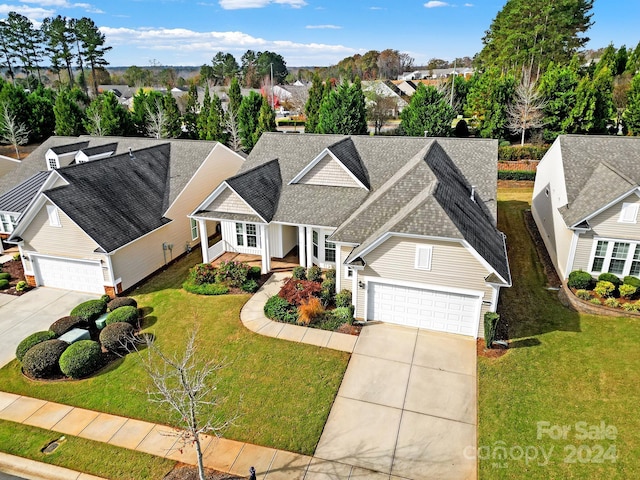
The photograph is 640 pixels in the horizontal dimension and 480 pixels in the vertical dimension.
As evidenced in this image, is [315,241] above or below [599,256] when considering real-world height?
below

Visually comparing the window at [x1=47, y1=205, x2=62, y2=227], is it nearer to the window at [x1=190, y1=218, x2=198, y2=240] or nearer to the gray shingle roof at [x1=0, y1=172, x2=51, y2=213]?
the gray shingle roof at [x1=0, y1=172, x2=51, y2=213]

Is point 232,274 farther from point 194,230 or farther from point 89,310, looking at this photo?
point 194,230

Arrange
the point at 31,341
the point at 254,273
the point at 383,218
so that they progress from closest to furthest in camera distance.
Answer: the point at 31,341
the point at 383,218
the point at 254,273

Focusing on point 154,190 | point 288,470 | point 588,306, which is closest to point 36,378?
point 288,470

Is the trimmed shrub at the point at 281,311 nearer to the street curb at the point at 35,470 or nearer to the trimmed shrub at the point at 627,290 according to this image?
the street curb at the point at 35,470

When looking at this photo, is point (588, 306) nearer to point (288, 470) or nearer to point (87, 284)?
point (288, 470)

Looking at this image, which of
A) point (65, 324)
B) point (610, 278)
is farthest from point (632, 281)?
point (65, 324)

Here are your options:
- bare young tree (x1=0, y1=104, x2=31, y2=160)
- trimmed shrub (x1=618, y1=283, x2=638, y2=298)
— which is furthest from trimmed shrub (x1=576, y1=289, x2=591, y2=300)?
bare young tree (x1=0, y1=104, x2=31, y2=160)
